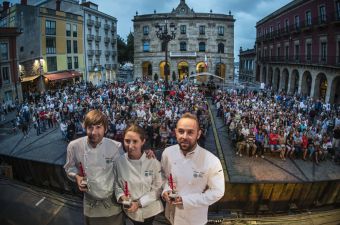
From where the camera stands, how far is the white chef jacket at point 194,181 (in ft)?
8.96

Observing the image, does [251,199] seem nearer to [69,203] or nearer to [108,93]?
[69,203]

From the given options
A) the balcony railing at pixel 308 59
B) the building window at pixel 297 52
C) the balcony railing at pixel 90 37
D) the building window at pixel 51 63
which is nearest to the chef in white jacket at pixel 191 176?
the balcony railing at pixel 308 59

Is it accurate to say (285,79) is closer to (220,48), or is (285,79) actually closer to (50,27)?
(220,48)

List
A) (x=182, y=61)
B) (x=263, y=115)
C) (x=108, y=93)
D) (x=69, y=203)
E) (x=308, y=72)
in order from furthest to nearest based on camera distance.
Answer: (x=182, y=61)
(x=308, y=72)
(x=108, y=93)
(x=263, y=115)
(x=69, y=203)

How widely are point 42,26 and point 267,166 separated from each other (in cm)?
3106

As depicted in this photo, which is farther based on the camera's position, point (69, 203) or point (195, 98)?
point (195, 98)

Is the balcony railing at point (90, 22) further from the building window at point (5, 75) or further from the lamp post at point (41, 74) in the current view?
the building window at point (5, 75)

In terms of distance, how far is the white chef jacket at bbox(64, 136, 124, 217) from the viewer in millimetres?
2984

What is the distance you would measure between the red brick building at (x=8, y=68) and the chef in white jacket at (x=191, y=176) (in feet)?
88.7

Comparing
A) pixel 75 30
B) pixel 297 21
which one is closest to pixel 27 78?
pixel 75 30

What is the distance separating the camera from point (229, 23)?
159ft

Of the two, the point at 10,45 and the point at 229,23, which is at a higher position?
the point at 229,23

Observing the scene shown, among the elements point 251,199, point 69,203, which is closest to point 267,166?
point 251,199

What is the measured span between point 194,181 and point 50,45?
120 ft
